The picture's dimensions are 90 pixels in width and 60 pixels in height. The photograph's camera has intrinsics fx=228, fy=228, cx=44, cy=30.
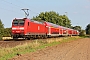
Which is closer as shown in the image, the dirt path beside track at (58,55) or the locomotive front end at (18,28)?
the dirt path beside track at (58,55)

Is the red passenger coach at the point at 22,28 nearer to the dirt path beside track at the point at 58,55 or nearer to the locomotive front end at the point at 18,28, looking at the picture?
the locomotive front end at the point at 18,28

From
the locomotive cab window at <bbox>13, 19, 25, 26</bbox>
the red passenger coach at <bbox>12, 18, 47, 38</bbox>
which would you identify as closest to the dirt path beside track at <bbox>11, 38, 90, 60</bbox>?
the red passenger coach at <bbox>12, 18, 47, 38</bbox>

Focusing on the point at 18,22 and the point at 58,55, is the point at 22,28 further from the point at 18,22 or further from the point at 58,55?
the point at 58,55

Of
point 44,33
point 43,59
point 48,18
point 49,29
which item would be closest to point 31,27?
point 44,33

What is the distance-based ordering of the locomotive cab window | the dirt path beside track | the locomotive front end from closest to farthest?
1. the dirt path beside track
2. the locomotive front end
3. the locomotive cab window

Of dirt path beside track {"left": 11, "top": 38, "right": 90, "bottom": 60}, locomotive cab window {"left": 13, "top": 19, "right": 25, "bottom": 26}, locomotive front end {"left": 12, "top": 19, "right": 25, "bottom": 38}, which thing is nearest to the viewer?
dirt path beside track {"left": 11, "top": 38, "right": 90, "bottom": 60}

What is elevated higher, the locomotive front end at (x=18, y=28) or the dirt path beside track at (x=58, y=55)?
the locomotive front end at (x=18, y=28)

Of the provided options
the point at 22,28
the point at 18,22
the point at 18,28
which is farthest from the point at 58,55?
the point at 18,22

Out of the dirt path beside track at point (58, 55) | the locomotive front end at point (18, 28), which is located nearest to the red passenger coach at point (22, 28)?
the locomotive front end at point (18, 28)

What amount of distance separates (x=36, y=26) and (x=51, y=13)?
86.6m

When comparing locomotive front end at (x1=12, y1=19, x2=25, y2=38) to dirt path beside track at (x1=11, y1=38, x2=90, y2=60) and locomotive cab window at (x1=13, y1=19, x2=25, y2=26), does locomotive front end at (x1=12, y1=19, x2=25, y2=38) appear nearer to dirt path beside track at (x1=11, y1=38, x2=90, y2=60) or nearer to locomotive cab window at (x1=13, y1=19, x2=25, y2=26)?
locomotive cab window at (x1=13, y1=19, x2=25, y2=26)

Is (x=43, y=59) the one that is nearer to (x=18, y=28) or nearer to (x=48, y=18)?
(x=18, y=28)

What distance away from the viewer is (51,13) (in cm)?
12631

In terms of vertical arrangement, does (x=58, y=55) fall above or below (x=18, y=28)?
below
